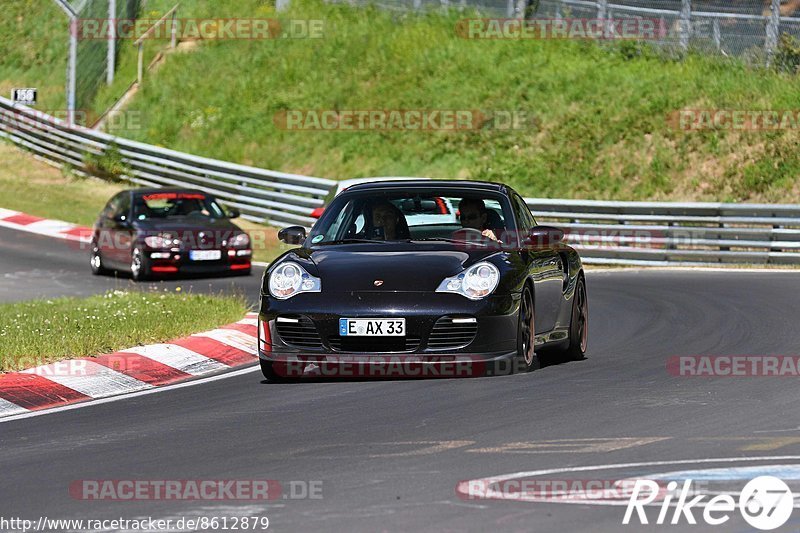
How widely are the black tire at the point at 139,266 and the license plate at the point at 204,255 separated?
2.14 ft

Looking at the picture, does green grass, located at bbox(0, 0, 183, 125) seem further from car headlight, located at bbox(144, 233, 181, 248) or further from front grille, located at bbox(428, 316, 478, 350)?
front grille, located at bbox(428, 316, 478, 350)

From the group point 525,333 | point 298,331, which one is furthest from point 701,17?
point 298,331

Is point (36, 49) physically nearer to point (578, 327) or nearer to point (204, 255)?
point (204, 255)

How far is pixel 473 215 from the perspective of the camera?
36.8ft

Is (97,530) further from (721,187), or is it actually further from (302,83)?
(302,83)

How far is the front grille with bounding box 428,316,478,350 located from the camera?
10.0 m

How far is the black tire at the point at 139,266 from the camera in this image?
21891mm

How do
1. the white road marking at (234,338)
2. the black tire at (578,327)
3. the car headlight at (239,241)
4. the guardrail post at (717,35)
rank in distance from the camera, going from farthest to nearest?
the guardrail post at (717,35) → the car headlight at (239,241) → the white road marking at (234,338) → the black tire at (578,327)

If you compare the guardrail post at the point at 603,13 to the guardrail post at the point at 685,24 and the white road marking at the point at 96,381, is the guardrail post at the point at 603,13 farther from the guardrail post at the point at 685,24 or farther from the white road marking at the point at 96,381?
the white road marking at the point at 96,381

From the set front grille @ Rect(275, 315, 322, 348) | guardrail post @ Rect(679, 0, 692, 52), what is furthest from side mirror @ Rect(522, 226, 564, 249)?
guardrail post @ Rect(679, 0, 692, 52)

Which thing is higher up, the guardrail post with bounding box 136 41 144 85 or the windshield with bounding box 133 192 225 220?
the guardrail post with bounding box 136 41 144 85

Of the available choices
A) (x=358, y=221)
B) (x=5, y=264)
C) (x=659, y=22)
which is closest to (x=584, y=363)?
(x=358, y=221)

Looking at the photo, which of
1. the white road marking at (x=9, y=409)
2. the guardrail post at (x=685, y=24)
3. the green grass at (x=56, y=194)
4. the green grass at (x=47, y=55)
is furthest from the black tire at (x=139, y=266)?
the green grass at (x=47, y=55)

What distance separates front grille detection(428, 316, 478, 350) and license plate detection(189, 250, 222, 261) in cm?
1223
